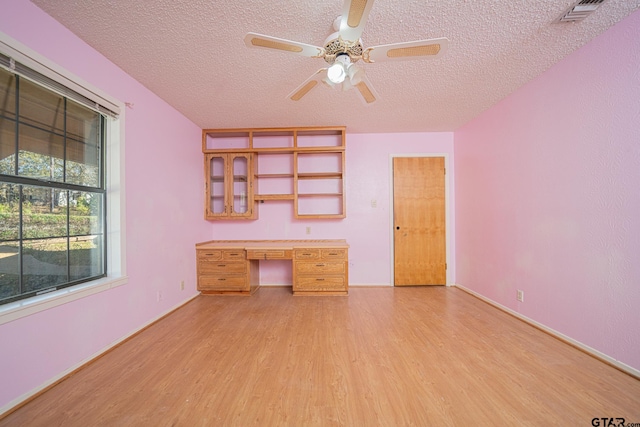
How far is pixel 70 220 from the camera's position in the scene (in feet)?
5.90

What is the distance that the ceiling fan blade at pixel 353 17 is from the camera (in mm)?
1062

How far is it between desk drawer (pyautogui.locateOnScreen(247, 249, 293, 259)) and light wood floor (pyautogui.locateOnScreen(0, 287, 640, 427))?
914 millimetres

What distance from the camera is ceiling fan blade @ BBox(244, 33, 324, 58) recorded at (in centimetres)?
124

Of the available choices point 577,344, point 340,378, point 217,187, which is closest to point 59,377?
point 340,378

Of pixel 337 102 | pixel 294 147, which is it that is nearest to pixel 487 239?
pixel 337 102

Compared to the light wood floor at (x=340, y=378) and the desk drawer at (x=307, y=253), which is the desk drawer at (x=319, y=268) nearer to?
the desk drawer at (x=307, y=253)

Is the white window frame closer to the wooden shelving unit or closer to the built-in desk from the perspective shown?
the built-in desk

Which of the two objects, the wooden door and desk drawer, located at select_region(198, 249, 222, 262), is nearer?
desk drawer, located at select_region(198, 249, 222, 262)

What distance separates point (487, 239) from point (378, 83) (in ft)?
8.05

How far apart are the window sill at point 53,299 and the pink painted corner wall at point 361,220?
1.86 metres

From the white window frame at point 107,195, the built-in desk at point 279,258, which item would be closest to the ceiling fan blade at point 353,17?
the white window frame at point 107,195

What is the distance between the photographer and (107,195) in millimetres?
2055

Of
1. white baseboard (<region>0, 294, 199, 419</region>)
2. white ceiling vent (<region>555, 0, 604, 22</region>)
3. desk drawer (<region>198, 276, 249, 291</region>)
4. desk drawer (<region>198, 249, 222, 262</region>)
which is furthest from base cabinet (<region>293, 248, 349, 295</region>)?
white ceiling vent (<region>555, 0, 604, 22</region>)

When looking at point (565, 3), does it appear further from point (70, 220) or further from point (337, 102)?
point (70, 220)
